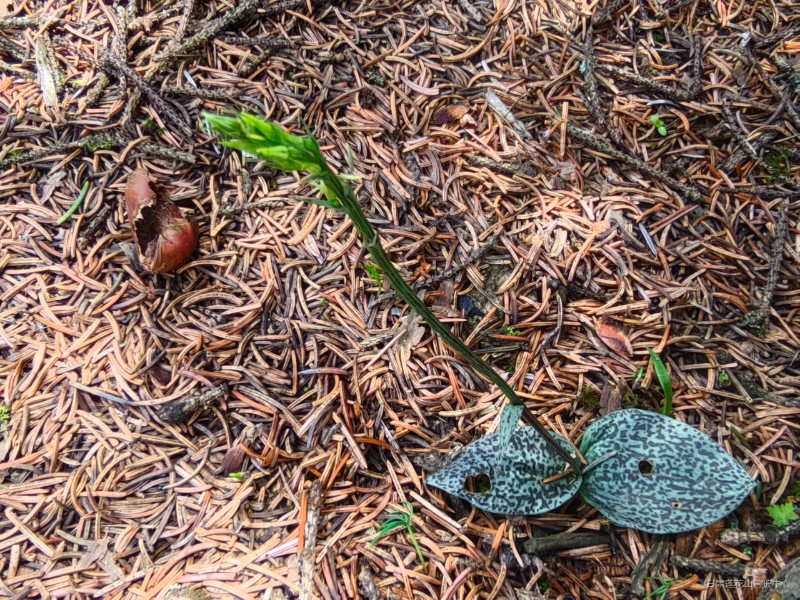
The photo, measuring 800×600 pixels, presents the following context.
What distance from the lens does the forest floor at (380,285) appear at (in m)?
1.90

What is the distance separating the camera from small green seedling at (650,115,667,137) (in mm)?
2483

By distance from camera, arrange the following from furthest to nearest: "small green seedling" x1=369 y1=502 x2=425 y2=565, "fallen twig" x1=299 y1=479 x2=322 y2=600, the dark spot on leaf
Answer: the dark spot on leaf < "small green seedling" x1=369 y1=502 x2=425 y2=565 < "fallen twig" x1=299 y1=479 x2=322 y2=600

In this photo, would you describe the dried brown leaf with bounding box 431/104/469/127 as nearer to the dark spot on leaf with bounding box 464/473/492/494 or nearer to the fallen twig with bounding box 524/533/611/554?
the dark spot on leaf with bounding box 464/473/492/494

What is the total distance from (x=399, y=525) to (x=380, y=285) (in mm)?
959

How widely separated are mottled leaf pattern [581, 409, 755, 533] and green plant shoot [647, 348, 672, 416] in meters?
0.06

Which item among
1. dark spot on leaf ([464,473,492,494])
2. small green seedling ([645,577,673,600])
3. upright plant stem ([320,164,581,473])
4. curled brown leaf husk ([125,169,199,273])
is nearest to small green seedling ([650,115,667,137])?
upright plant stem ([320,164,581,473])

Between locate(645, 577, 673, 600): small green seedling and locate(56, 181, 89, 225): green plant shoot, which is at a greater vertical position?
locate(56, 181, 89, 225): green plant shoot

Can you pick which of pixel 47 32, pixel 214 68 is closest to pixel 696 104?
pixel 214 68

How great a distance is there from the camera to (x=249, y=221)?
2398mm

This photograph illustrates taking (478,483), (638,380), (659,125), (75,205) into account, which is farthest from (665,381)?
(75,205)

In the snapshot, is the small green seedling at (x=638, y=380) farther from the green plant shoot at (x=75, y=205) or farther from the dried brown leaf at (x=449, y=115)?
the green plant shoot at (x=75, y=205)

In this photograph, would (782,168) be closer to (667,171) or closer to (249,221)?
(667,171)

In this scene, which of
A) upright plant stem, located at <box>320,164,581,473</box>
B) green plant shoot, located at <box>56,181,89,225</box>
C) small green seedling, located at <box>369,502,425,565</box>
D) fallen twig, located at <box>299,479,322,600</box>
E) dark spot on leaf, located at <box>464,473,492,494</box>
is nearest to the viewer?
upright plant stem, located at <box>320,164,581,473</box>

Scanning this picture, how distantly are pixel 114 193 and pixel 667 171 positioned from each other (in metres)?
2.57
